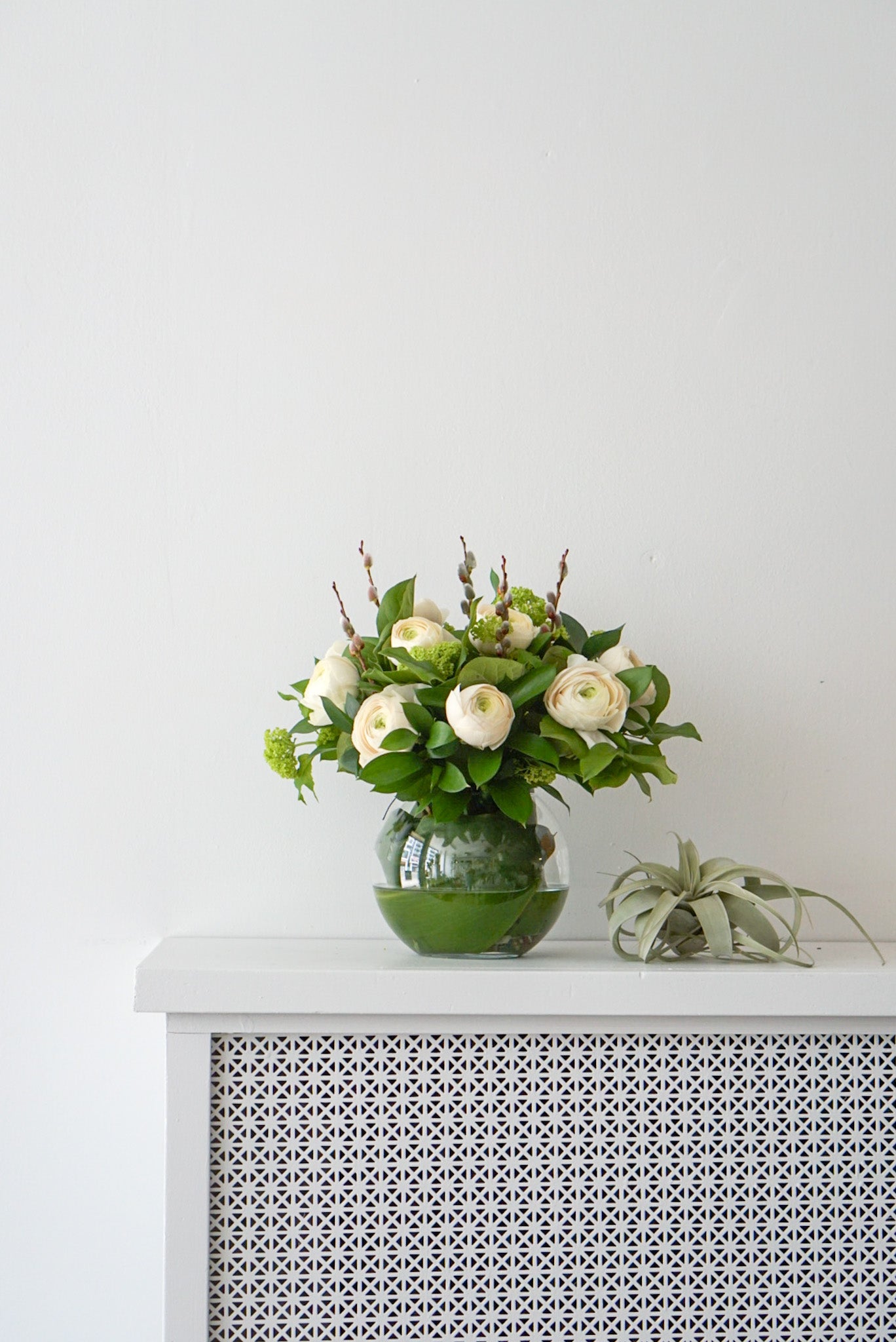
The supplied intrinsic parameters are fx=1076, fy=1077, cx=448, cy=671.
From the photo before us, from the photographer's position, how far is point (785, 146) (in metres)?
1.13

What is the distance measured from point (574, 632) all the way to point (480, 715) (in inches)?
7.3

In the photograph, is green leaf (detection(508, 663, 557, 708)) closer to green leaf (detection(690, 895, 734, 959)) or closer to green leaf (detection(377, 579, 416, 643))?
green leaf (detection(377, 579, 416, 643))

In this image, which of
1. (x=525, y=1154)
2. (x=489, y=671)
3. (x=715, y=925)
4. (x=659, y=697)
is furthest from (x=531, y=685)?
(x=525, y=1154)

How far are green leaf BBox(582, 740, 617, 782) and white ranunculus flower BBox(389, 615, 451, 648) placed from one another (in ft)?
0.48

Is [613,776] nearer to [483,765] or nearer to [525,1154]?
[483,765]

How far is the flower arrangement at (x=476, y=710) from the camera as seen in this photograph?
827mm

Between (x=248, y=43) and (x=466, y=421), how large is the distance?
450 mm

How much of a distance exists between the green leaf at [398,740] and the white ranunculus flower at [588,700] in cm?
11

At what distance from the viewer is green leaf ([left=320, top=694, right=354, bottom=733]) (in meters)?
0.87

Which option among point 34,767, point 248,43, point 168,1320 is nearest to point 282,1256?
point 168,1320

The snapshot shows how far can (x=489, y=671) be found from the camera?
836 mm

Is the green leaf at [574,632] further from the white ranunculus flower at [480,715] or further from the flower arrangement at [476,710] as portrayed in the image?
the white ranunculus flower at [480,715]

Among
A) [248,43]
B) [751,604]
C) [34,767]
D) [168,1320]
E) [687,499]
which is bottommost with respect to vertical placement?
[168,1320]

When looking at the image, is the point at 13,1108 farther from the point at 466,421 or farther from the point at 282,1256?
the point at 466,421
